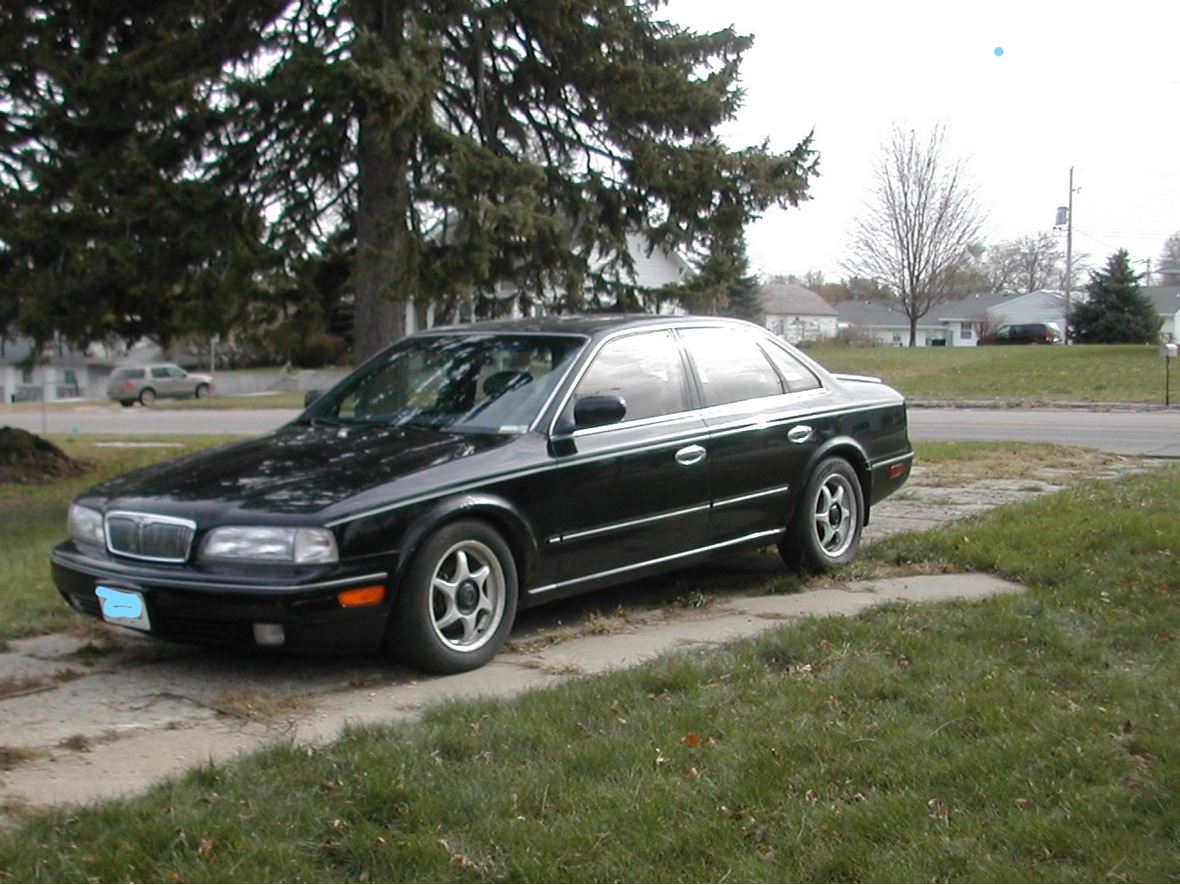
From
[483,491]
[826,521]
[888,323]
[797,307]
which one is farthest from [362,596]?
[888,323]

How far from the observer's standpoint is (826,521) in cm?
785

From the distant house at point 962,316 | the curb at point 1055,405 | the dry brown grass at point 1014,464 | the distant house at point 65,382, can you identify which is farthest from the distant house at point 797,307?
the dry brown grass at point 1014,464

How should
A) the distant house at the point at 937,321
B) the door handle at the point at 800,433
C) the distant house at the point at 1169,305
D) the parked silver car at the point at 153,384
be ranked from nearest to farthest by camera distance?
the door handle at the point at 800,433, the parked silver car at the point at 153,384, the distant house at the point at 1169,305, the distant house at the point at 937,321

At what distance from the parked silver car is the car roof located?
141ft

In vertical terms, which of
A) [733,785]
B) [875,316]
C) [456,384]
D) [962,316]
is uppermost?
[875,316]

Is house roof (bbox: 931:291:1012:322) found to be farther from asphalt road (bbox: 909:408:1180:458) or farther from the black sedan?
the black sedan

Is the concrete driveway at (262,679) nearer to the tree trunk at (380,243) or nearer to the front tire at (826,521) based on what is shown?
the front tire at (826,521)

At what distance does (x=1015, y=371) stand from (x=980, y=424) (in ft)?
57.1

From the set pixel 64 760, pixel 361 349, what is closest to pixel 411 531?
pixel 64 760

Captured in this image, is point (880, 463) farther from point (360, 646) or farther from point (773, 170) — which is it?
point (773, 170)

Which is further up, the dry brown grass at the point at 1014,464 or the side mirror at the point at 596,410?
the side mirror at the point at 596,410

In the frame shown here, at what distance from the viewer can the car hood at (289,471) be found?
548 cm

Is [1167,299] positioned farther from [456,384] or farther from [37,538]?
[456,384]

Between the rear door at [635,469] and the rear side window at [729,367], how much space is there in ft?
0.53
